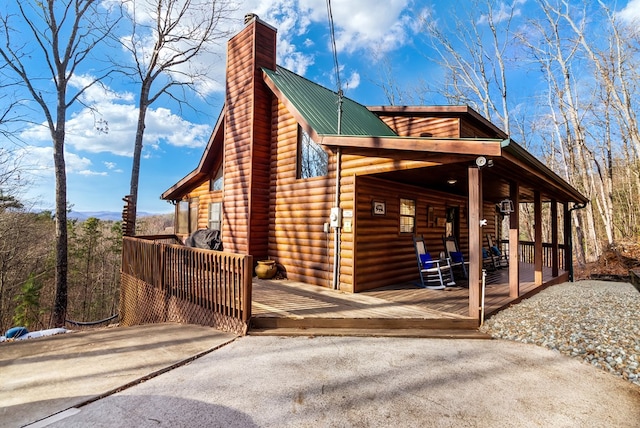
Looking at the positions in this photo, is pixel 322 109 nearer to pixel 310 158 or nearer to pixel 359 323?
pixel 310 158

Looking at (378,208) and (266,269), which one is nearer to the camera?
(378,208)

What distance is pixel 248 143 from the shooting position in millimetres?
7996

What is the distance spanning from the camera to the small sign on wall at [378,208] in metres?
6.26

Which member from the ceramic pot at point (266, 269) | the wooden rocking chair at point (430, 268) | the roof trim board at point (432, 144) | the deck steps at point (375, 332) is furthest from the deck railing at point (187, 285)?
the wooden rocking chair at point (430, 268)

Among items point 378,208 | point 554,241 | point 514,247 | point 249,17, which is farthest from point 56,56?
point 554,241

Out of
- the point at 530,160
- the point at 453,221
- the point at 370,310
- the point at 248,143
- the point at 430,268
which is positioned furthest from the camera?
the point at 453,221

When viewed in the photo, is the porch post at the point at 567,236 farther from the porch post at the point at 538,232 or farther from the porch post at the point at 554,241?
the porch post at the point at 538,232

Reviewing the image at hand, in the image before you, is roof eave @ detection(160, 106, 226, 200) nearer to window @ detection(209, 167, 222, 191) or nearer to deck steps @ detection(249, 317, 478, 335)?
window @ detection(209, 167, 222, 191)

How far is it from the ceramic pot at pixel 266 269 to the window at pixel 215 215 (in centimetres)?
280

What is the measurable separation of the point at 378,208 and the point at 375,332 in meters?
2.87

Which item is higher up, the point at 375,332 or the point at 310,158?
the point at 310,158

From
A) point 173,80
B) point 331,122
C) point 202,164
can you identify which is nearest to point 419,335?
point 331,122

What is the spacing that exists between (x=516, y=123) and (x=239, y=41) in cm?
1849

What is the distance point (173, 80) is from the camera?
13.2 meters
